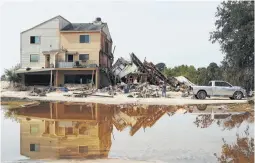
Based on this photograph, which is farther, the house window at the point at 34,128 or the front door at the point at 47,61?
the front door at the point at 47,61

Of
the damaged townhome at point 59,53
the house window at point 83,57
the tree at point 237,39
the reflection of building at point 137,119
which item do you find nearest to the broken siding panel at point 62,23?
the damaged townhome at point 59,53

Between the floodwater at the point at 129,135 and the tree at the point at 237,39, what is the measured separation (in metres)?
11.4

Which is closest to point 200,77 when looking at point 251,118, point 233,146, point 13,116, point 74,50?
point 74,50

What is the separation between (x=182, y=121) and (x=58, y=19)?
87.5ft

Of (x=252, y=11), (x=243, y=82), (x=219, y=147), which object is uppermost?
(x=252, y=11)

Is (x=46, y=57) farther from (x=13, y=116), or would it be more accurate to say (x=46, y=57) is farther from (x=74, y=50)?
(x=13, y=116)

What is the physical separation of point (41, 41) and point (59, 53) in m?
2.64

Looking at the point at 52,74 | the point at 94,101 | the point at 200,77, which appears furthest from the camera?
the point at 200,77

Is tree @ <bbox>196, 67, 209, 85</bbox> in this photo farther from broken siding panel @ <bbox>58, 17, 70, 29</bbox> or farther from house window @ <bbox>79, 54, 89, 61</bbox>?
broken siding panel @ <bbox>58, 17, 70, 29</bbox>

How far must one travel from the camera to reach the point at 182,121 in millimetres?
18391

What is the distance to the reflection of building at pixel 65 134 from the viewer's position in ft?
35.4

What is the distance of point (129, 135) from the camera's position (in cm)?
1412

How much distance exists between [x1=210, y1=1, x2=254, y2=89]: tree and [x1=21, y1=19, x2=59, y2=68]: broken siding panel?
704 inches

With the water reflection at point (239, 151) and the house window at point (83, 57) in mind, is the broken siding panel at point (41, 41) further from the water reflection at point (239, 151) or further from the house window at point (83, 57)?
the water reflection at point (239, 151)
